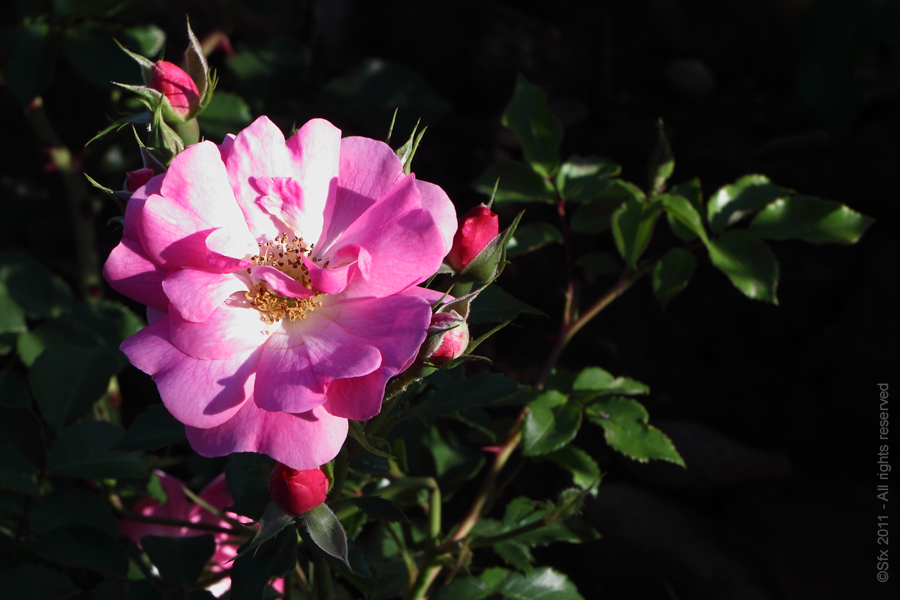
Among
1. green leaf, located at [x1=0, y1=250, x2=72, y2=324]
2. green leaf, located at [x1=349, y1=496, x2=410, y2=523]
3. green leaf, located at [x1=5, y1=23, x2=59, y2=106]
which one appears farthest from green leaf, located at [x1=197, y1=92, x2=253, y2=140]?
green leaf, located at [x1=349, y1=496, x2=410, y2=523]

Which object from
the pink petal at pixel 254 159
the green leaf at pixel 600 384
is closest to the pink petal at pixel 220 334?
the pink petal at pixel 254 159

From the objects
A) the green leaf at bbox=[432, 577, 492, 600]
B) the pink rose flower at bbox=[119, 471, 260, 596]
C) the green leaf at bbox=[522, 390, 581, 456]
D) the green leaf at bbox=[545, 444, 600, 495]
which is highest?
the green leaf at bbox=[522, 390, 581, 456]

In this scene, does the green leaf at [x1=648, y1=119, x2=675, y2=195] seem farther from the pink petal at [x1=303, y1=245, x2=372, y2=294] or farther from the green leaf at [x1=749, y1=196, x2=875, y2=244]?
the pink petal at [x1=303, y1=245, x2=372, y2=294]

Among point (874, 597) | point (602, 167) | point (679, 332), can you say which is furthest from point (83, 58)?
point (874, 597)

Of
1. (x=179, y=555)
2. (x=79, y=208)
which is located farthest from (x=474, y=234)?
(x=79, y=208)

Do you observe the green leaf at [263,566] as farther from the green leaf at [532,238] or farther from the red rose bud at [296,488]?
the green leaf at [532,238]

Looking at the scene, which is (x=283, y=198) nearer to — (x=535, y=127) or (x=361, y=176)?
(x=361, y=176)

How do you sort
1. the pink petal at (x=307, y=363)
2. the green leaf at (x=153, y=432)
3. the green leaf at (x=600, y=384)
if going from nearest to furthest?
the pink petal at (x=307, y=363)
the green leaf at (x=153, y=432)
the green leaf at (x=600, y=384)
